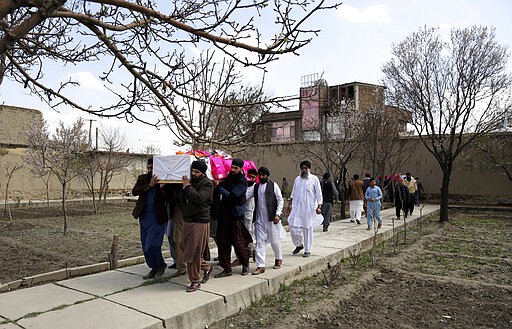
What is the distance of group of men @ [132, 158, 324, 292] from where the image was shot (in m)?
5.07

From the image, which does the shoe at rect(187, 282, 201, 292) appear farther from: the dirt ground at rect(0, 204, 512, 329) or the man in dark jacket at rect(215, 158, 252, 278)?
the man in dark jacket at rect(215, 158, 252, 278)

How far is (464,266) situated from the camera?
7.47 metres

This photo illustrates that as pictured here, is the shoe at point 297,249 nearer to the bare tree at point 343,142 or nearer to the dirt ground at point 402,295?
the dirt ground at point 402,295

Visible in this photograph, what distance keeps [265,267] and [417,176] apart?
57.9ft

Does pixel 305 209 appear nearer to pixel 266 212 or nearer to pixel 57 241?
pixel 266 212

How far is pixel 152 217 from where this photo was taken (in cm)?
571

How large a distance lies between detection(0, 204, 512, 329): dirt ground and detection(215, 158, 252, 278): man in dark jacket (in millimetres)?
792

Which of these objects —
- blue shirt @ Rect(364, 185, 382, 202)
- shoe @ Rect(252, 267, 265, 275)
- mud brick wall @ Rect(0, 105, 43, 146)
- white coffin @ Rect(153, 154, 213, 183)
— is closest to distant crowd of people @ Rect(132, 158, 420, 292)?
shoe @ Rect(252, 267, 265, 275)

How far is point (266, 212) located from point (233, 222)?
0.67 m

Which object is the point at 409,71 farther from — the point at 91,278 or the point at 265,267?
the point at 91,278

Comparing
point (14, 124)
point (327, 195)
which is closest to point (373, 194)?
point (327, 195)

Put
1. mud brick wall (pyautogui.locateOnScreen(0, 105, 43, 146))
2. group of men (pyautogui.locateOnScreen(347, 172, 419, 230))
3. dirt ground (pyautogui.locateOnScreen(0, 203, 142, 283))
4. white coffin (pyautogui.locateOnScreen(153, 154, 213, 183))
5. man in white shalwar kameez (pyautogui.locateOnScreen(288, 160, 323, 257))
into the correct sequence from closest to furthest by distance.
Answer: white coffin (pyautogui.locateOnScreen(153, 154, 213, 183))
dirt ground (pyautogui.locateOnScreen(0, 203, 142, 283))
man in white shalwar kameez (pyautogui.locateOnScreen(288, 160, 323, 257))
group of men (pyautogui.locateOnScreen(347, 172, 419, 230))
mud brick wall (pyautogui.locateOnScreen(0, 105, 43, 146))

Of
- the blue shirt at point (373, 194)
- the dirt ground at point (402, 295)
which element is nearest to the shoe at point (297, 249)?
the dirt ground at point (402, 295)

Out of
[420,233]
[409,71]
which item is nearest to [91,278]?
[420,233]
